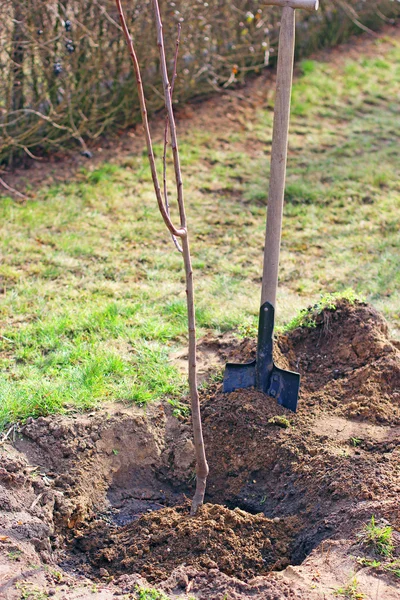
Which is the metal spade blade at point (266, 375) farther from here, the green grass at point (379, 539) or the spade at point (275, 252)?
the green grass at point (379, 539)

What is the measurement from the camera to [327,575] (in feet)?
7.77

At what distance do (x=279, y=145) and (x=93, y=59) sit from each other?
368cm

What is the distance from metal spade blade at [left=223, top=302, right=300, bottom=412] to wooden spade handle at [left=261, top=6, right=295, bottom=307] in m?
0.12

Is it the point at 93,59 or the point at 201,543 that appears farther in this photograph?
the point at 93,59

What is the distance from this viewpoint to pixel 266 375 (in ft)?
10.8

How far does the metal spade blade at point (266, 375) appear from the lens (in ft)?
10.6

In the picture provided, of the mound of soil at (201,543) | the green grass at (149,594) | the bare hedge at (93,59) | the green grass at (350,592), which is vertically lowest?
the mound of soil at (201,543)

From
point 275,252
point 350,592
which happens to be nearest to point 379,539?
point 350,592

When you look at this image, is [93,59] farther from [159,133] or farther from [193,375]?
[193,375]

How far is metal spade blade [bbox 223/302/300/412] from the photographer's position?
322 cm

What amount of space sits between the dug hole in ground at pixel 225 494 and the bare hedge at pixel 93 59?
3.29 meters

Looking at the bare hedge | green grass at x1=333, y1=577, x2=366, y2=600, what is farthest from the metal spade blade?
the bare hedge

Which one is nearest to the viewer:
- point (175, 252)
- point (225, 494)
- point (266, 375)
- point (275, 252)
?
point (225, 494)

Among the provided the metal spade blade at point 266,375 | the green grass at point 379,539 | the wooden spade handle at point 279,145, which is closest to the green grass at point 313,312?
the metal spade blade at point 266,375
